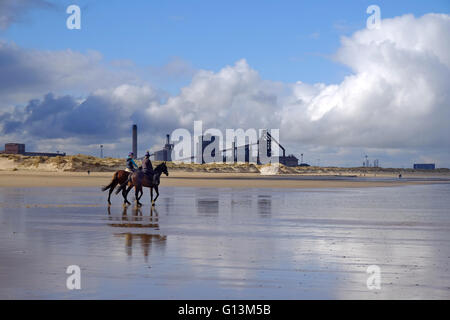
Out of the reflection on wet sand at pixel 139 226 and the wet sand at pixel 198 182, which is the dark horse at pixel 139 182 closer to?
the reflection on wet sand at pixel 139 226

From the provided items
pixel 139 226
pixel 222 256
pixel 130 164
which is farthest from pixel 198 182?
pixel 222 256

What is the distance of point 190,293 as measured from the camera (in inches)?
316

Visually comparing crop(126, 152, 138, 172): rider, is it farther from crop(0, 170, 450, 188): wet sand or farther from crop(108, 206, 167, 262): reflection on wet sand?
crop(0, 170, 450, 188): wet sand

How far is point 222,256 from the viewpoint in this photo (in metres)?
11.5

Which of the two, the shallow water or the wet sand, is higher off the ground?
the wet sand

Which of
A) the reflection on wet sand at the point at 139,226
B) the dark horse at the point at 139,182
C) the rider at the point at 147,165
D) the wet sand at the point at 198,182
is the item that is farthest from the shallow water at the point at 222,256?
the wet sand at the point at 198,182

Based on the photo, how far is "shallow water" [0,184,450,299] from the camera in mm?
8273

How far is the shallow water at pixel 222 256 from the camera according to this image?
27.1 ft

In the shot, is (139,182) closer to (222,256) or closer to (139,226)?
(139,226)

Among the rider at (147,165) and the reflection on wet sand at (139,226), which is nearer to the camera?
the reflection on wet sand at (139,226)

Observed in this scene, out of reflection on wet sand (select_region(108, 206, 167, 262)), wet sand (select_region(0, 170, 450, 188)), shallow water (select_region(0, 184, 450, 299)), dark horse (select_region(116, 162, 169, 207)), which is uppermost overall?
dark horse (select_region(116, 162, 169, 207))

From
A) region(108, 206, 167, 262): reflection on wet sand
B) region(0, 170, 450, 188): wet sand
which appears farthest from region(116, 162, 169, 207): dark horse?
region(0, 170, 450, 188): wet sand
